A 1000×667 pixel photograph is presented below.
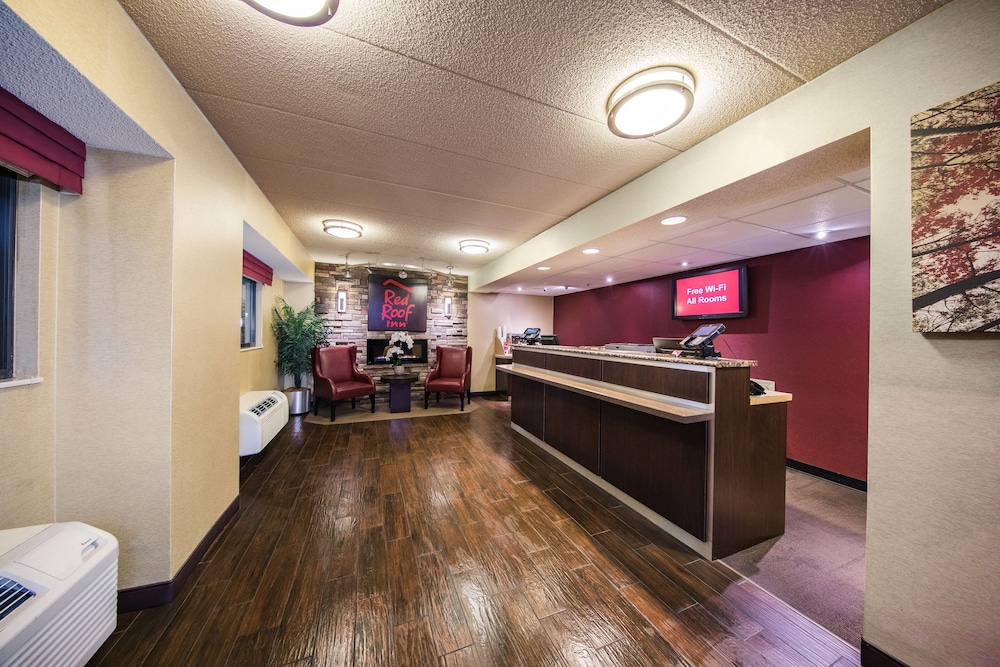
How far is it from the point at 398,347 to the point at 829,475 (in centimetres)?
606

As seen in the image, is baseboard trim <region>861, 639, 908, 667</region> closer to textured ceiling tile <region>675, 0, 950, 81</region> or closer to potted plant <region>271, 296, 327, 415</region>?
textured ceiling tile <region>675, 0, 950, 81</region>

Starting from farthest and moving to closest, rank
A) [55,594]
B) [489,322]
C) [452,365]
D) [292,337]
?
[489,322]
[452,365]
[292,337]
[55,594]

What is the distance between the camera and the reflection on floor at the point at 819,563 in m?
1.63

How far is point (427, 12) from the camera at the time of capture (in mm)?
1228

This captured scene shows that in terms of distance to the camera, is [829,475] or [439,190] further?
[829,475]

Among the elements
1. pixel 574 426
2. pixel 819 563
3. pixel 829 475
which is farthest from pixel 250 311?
pixel 829 475

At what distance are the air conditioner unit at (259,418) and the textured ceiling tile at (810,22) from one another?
165 inches

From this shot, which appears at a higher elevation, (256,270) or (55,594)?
(256,270)

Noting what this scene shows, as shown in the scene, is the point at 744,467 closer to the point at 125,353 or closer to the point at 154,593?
the point at 154,593

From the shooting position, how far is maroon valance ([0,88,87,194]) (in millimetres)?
1197

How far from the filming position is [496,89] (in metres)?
1.62

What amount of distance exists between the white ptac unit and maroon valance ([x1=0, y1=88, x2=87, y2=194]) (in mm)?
1437

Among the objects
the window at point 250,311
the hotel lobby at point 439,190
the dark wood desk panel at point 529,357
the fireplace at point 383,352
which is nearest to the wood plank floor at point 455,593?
the hotel lobby at point 439,190

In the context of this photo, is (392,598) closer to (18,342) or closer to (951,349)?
(18,342)
